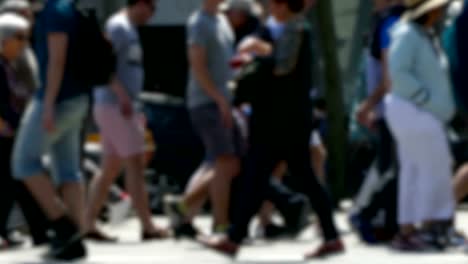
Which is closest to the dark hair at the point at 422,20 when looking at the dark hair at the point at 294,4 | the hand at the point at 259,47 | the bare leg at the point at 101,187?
the dark hair at the point at 294,4

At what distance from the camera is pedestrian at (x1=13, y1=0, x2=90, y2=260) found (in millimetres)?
13062

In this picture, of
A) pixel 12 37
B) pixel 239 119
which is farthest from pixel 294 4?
pixel 12 37

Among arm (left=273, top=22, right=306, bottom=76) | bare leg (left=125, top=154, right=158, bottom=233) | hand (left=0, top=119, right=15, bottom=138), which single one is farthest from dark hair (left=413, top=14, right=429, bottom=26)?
hand (left=0, top=119, right=15, bottom=138)

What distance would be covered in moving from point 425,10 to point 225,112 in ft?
5.28

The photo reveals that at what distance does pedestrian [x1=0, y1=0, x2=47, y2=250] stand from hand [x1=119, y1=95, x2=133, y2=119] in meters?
0.62

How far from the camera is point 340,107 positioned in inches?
864

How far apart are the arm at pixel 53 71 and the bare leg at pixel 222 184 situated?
6.60 feet

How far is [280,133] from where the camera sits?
518 inches

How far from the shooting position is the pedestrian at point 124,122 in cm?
1535

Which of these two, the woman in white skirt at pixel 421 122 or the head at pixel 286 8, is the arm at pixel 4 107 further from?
the woman in white skirt at pixel 421 122

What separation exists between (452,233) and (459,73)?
39.4 inches

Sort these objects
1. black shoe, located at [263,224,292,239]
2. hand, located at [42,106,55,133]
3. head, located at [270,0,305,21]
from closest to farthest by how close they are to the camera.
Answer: hand, located at [42,106,55,133]
head, located at [270,0,305,21]
black shoe, located at [263,224,292,239]

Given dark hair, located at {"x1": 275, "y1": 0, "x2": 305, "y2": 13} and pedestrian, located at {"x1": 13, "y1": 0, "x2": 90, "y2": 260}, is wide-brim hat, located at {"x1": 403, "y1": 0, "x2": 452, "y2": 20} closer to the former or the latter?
dark hair, located at {"x1": 275, "y1": 0, "x2": 305, "y2": 13}

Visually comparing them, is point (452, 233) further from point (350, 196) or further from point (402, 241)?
point (350, 196)
